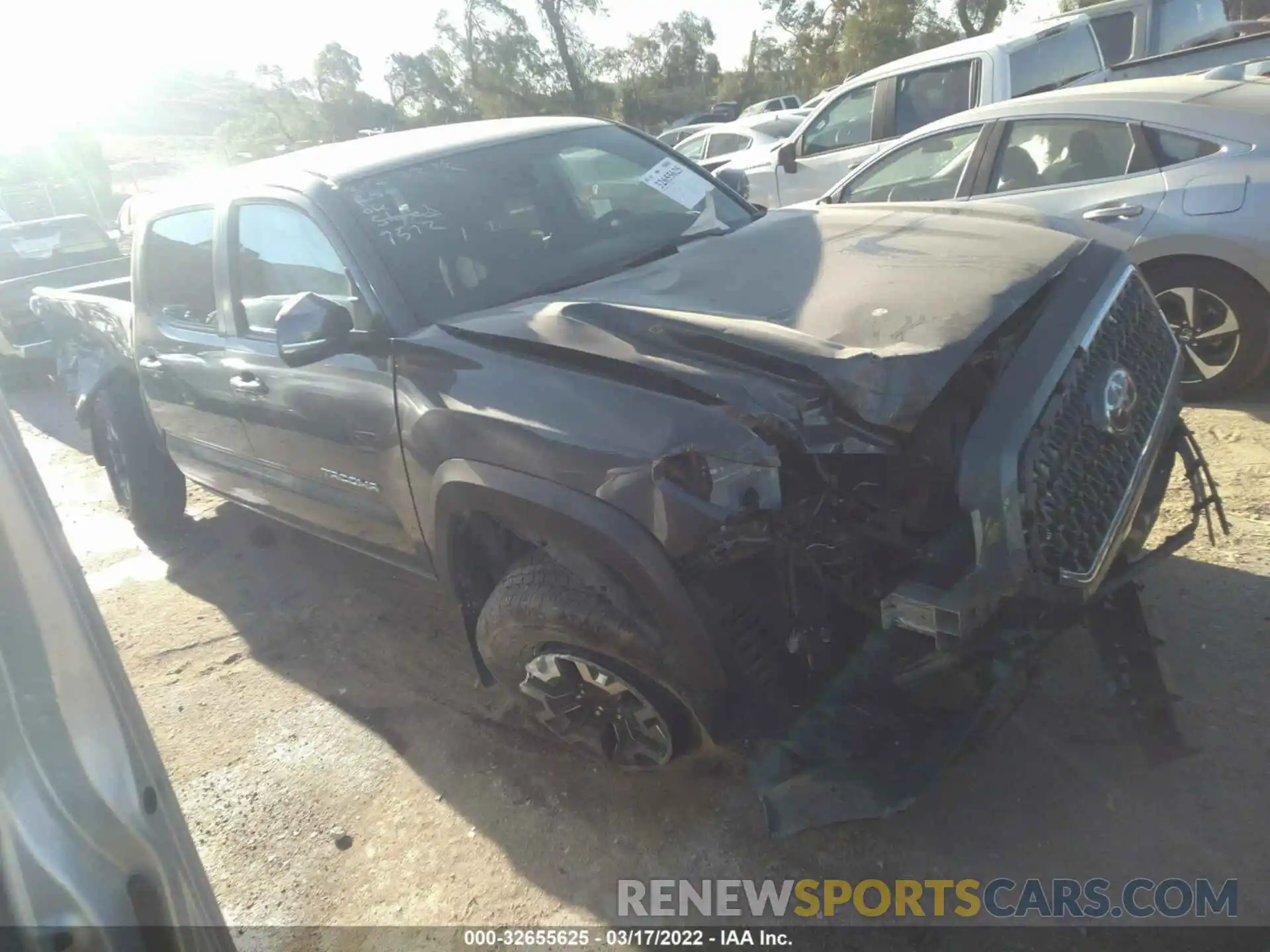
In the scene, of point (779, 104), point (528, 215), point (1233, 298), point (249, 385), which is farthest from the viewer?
point (779, 104)

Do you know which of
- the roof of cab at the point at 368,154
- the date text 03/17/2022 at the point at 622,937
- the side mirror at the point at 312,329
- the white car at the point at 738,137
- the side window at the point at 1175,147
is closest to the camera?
the date text 03/17/2022 at the point at 622,937

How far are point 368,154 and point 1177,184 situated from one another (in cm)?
367

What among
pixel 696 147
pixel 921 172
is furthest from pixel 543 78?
pixel 921 172

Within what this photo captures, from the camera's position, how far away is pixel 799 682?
233 centimetres

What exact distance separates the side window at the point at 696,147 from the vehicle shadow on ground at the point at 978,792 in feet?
35.5

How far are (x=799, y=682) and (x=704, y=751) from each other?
69 cm

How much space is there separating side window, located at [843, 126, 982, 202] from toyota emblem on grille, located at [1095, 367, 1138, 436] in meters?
3.07

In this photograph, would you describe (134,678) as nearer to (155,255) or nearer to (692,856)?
(155,255)

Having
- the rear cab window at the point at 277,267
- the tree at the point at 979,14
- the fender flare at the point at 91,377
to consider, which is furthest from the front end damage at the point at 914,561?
the tree at the point at 979,14

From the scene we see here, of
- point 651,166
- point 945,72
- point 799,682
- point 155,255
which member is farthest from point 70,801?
point 945,72

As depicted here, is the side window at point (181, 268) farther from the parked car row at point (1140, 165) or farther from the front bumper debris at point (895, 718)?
the front bumper debris at point (895, 718)

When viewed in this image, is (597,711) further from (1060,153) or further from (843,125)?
(843,125)

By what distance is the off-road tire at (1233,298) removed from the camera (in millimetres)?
4227

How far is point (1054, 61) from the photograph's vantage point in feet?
21.8
